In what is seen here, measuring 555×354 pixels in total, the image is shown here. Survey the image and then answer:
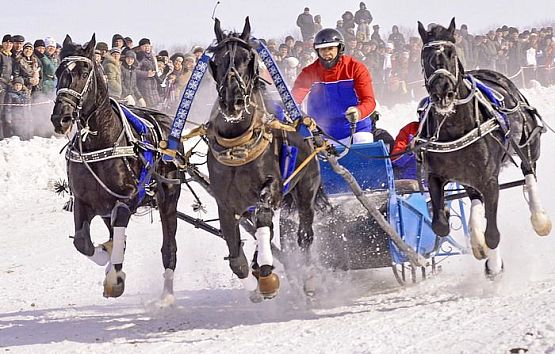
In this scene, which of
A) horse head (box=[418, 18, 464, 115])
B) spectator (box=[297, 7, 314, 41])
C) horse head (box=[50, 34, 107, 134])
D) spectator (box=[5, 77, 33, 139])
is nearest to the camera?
horse head (box=[418, 18, 464, 115])

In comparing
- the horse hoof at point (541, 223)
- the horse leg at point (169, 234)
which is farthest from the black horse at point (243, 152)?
the horse hoof at point (541, 223)

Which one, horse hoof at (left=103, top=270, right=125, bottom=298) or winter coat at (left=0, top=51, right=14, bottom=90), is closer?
horse hoof at (left=103, top=270, right=125, bottom=298)

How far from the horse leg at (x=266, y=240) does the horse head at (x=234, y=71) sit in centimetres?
58

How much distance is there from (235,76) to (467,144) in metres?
2.00

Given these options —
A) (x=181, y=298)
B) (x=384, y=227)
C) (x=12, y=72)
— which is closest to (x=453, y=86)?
(x=384, y=227)

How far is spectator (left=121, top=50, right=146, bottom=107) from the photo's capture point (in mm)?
15047

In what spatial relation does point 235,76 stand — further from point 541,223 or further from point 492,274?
point 541,223

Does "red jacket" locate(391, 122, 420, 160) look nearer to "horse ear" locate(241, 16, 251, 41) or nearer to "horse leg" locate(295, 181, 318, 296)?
"horse leg" locate(295, 181, 318, 296)

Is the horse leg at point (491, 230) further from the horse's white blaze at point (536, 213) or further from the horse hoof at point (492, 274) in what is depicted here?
the horse's white blaze at point (536, 213)

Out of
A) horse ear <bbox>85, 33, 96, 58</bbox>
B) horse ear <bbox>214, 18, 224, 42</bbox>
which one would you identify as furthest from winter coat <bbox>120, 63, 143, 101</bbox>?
horse ear <bbox>214, 18, 224, 42</bbox>

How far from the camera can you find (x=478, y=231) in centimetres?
720

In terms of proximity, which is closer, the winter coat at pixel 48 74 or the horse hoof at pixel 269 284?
the horse hoof at pixel 269 284

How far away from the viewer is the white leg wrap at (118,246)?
23.4 ft

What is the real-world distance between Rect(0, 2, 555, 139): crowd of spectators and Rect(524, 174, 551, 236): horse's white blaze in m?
1.66
